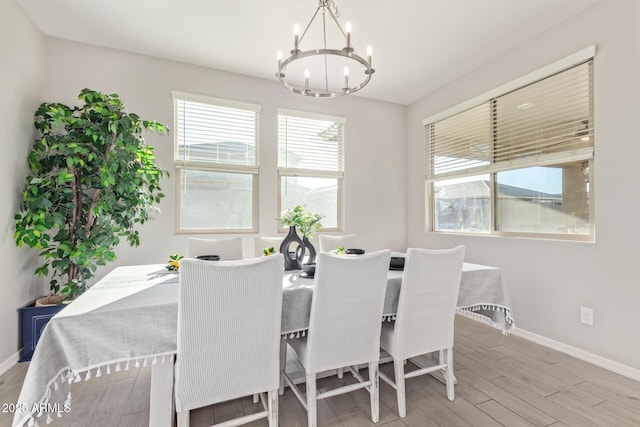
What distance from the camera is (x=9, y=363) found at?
7.81ft

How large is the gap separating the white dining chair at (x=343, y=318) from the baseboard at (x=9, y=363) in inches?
92.7

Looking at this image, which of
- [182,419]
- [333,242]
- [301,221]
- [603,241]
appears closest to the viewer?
[182,419]

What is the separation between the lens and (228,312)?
1.36m

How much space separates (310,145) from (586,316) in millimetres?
3316

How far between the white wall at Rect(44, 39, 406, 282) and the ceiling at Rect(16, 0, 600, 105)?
0.55 ft

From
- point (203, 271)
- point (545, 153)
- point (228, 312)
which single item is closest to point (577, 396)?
point (545, 153)

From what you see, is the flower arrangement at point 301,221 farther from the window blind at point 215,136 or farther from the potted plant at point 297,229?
the window blind at point 215,136

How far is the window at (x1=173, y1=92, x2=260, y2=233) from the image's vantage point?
3.45 meters

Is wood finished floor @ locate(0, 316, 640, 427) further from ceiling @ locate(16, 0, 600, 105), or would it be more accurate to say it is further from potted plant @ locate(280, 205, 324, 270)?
ceiling @ locate(16, 0, 600, 105)

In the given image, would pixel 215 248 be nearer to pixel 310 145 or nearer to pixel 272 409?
pixel 272 409

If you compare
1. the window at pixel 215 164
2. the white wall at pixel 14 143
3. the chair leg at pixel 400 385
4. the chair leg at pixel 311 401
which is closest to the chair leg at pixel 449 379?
the chair leg at pixel 400 385

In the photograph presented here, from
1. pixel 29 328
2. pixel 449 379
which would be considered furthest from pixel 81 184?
pixel 449 379

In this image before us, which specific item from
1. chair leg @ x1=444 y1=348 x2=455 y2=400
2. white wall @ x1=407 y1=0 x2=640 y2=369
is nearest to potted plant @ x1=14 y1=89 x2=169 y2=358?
chair leg @ x1=444 y1=348 x2=455 y2=400

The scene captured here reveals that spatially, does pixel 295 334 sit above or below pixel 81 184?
below
